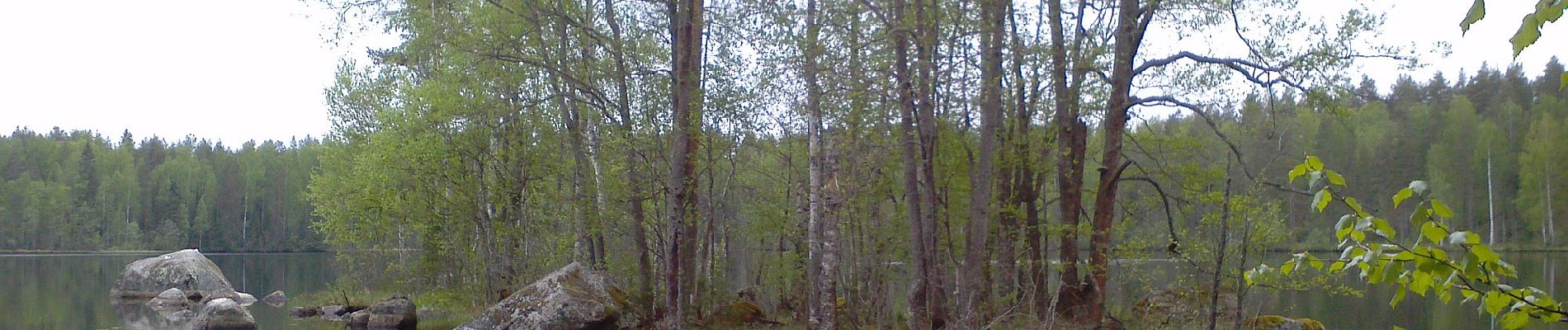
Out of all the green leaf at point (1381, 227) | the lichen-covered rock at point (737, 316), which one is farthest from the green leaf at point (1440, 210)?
the lichen-covered rock at point (737, 316)

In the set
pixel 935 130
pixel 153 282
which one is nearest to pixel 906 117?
pixel 935 130

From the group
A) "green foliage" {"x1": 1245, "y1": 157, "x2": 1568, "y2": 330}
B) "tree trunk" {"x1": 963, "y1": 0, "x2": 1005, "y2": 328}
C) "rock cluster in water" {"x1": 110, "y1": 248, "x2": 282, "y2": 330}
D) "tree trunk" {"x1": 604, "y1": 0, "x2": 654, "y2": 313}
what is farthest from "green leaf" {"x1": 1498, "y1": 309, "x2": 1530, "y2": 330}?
"rock cluster in water" {"x1": 110, "y1": 248, "x2": 282, "y2": 330}

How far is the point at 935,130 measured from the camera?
1332 centimetres

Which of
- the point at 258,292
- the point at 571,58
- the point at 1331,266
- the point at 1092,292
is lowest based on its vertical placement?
the point at 258,292

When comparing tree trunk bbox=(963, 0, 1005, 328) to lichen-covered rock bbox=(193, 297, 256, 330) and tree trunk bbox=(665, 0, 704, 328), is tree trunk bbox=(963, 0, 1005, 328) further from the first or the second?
lichen-covered rock bbox=(193, 297, 256, 330)

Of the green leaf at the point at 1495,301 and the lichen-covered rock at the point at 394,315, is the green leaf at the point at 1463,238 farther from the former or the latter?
the lichen-covered rock at the point at 394,315

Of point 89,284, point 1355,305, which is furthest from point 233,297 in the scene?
point 1355,305

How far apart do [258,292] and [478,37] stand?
20.9 m

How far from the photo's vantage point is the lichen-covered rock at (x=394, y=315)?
21250mm

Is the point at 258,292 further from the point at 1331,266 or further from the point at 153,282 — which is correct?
the point at 1331,266

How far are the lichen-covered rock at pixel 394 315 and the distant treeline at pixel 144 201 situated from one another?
5402cm

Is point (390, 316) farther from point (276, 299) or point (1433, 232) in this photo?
point (1433, 232)

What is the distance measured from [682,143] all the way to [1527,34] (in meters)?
12.3

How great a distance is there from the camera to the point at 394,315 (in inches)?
841
